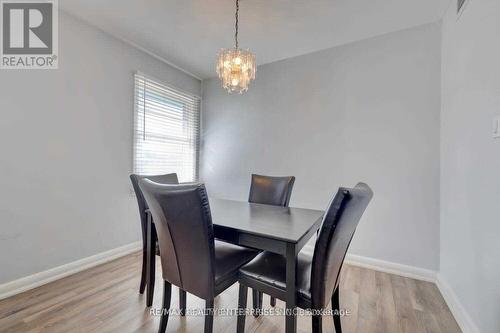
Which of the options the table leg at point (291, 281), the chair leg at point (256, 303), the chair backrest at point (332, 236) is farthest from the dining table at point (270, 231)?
the chair leg at point (256, 303)

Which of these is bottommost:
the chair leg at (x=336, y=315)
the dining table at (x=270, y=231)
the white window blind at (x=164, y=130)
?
the chair leg at (x=336, y=315)

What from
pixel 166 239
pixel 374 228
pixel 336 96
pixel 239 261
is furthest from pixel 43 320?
pixel 336 96

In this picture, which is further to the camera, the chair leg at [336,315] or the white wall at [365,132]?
the white wall at [365,132]

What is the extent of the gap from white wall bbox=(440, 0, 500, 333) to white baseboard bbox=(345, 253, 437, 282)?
0.48ft

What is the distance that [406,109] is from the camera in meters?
2.30

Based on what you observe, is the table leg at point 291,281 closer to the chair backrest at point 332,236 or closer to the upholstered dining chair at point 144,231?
the chair backrest at point 332,236

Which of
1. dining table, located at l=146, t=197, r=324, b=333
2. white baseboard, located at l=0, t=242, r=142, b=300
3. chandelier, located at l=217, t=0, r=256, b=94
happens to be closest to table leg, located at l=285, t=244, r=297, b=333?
dining table, located at l=146, t=197, r=324, b=333

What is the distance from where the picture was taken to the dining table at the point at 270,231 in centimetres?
111

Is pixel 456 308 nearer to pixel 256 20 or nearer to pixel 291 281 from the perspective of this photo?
pixel 291 281

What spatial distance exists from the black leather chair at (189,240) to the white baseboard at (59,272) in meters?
1.53

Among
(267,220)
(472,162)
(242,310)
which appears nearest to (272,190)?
(267,220)

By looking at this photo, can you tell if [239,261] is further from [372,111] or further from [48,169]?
[372,111]

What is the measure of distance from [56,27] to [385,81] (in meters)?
3.30

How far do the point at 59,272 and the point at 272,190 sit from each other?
2159mm
